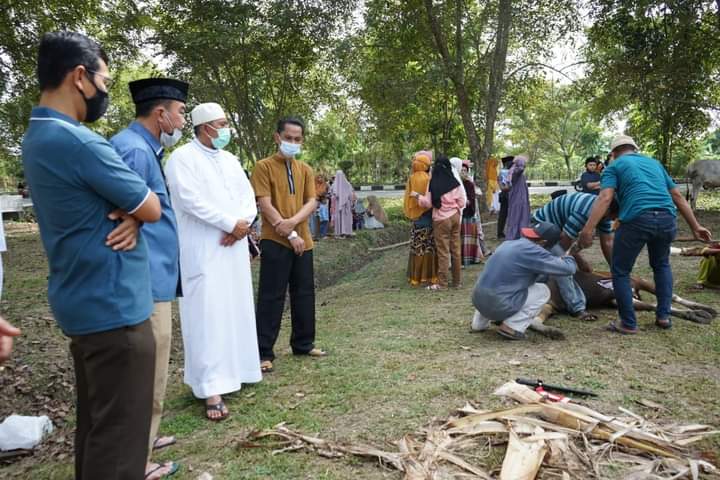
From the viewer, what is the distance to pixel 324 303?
8.13 metres

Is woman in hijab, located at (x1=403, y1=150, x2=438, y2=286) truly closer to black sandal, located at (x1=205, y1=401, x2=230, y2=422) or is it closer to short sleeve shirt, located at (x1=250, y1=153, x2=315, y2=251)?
short sleeve shirt, located at (x1=250, y1=153, x2=315, y2=251)

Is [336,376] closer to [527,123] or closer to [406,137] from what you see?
[406,137]

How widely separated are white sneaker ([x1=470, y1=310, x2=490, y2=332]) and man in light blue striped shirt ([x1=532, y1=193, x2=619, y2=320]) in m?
1.00

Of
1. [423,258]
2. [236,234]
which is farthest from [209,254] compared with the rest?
[423,258]

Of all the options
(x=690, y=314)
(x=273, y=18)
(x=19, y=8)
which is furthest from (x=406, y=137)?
(x=690, y=314)

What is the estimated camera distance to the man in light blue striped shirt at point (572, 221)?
5.49 m

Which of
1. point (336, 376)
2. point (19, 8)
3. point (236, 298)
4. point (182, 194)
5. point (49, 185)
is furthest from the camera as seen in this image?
point (19, 8)

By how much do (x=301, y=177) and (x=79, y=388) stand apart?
2.82 metres

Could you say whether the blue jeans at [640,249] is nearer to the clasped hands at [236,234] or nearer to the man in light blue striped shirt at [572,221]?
the man in light blue striped shirt at [572,221]

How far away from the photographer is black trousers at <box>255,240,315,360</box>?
15.1ft

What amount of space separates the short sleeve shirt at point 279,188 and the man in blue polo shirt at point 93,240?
7.99 feet

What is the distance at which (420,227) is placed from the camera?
8.27 meters

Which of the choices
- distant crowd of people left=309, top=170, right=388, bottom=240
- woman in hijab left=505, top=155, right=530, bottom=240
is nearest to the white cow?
woman in hijab left=505, top=155, right=530, bottom=240

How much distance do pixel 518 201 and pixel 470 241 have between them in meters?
→ 1.07
